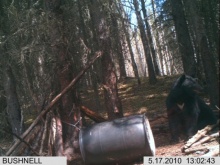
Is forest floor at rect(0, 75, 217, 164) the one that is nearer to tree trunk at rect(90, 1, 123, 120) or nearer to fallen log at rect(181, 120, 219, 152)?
fallen log at rect(181, 120, 219, 152)

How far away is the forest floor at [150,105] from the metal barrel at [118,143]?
0.56 metres

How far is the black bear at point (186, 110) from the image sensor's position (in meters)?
7.88

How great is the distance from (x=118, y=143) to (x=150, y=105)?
9.50 meters

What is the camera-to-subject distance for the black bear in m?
7.88

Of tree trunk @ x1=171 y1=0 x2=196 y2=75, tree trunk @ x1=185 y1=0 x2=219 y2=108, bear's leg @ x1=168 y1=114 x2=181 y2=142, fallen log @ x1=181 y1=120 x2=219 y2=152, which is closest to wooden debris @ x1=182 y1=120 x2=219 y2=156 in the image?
fallen log @ x1=181 y1=120 x2=219 y2=152

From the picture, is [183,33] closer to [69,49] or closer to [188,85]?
[69,49]

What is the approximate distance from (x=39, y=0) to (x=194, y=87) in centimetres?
557

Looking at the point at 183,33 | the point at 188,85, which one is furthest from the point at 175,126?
the point at 183,33

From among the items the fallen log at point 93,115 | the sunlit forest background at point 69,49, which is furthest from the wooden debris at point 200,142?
the fallen log at point 93,115

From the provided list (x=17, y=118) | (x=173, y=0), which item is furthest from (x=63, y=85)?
(x=173, y=0)

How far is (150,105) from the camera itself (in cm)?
1616

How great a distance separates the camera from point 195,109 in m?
7.99

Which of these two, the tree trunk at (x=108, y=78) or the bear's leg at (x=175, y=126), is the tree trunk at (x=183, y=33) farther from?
the bear's leg at (x=175, y=126)

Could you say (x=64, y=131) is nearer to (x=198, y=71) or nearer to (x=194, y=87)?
(x=194, y=87)
